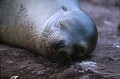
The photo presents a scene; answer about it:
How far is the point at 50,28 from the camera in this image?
3.96m

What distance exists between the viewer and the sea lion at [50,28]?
378cm

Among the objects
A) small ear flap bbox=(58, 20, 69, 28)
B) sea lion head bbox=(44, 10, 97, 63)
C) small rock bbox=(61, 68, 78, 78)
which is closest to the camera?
small rock bbox=(61, 68, 78, 78)

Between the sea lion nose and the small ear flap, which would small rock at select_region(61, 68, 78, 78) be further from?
the small ear flap

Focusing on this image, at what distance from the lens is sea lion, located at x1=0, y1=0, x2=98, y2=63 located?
3777 mm

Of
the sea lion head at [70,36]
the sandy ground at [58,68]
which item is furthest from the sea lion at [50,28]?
the sandy ground at [58,68]

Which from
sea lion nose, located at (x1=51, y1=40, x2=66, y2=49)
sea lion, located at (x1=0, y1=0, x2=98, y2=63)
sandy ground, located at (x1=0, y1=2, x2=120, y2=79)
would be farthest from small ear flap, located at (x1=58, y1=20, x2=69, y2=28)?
sandy ground, located at (x1=0, y1=2, x2=120, y2=79)

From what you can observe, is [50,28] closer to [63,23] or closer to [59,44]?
[63,23]

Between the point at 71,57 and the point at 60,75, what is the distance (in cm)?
30

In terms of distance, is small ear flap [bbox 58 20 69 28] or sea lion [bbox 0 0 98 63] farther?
small ear flap [bbox 58 20 69 28]

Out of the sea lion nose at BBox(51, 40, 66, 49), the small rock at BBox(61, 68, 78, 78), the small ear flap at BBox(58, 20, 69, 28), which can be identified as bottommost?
the small rock at BBox(61, 68, 78, 78)

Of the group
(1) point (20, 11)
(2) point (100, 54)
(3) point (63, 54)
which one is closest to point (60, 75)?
(3) point (63, 54)

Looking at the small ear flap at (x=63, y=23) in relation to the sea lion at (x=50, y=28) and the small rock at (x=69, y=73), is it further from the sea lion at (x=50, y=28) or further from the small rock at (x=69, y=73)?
the small rock at (x=69, y=73)

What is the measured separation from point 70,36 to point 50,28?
0.31 metres

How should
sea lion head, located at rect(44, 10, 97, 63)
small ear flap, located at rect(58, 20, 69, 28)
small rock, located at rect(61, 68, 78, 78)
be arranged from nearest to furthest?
small rock, located at rect(61, 68, 78, 78) < sea lion head, located at rect(44, 10, 97, 63) < small ear flap, located at rect(58, 20, 69, 28)
